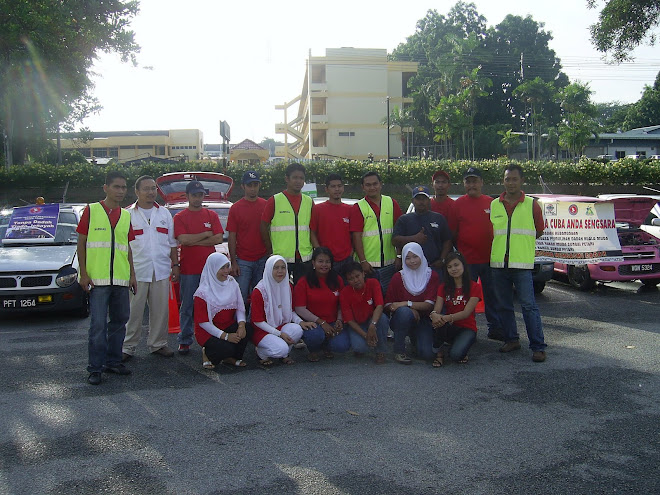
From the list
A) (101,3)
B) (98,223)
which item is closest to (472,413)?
(98,223)

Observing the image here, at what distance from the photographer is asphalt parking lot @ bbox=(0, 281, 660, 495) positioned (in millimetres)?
3869

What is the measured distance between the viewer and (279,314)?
6746 millimetres

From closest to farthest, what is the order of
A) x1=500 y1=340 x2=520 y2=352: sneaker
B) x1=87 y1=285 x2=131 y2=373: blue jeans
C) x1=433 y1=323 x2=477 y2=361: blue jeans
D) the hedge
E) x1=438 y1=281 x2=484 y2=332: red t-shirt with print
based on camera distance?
x1=87 y1=285 x2=131 y2=373: blue jeans
x1=433 y1=323 x2=477 y2=361: blue jeans
x1=438 y1=281 x2=484 y2=332: red t-shirt with print
x1=500 y1=340 x2=520 y2=352: sneaker
the hedge

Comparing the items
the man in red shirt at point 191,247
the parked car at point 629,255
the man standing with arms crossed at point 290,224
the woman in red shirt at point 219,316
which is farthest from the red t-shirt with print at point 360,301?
the parked car at point 629,255

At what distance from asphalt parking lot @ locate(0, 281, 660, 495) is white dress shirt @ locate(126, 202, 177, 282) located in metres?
0.97

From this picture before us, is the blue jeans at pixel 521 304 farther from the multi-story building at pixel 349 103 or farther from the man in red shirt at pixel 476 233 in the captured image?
the multi-story building at pixel 349 103

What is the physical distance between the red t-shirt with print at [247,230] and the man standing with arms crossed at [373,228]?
1.08 metres

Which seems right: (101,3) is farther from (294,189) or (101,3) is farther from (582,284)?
(582,284)

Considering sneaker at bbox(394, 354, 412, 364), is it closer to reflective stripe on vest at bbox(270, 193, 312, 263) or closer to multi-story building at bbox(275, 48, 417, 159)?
reflective stripe on vest at bbox(270, 193, 312, 263)

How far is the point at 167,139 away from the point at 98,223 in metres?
72.5

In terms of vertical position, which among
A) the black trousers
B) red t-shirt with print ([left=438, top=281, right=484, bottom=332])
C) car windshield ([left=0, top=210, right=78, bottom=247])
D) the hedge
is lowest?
the black trousers

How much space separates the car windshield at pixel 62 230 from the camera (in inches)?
389

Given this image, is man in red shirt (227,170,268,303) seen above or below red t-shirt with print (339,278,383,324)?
above

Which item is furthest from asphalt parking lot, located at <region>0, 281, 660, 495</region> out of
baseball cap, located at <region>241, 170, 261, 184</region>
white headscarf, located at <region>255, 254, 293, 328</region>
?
baseball cap, located at <region>241, 170, 261, 184</region>
